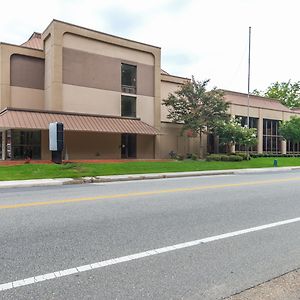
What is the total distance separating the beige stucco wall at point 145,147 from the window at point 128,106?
7.89ft

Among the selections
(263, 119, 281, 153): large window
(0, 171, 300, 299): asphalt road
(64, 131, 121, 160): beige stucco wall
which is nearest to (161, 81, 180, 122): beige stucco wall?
(64, 131, 121, 160): beige stucco wall

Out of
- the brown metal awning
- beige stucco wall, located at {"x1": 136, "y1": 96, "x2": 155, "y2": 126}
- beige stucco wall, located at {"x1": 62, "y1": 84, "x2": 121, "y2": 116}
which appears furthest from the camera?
beige stucco wall, located at {"x1": 136, "y1": 96, "x2": 155, "y2": 126}

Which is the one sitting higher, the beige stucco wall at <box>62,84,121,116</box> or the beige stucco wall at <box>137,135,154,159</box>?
the beige stucco wall at <box>62,84,121,116</box>

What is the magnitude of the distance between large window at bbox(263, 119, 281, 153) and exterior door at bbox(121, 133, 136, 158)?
2161 centimetres

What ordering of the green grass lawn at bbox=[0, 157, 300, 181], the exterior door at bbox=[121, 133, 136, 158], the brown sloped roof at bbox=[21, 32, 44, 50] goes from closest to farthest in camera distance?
1. the green grass lawn at bbox=[0, 157, 300, 181]
2. the brown sloped roof at bbox=[21, 32, 44, 50]
3. the exterior door at bbox=[121, 133, 136, 158]

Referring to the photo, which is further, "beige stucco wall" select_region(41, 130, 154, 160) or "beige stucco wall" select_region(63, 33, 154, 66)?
"beige stucco wall" select_region(63, 33, 154, 66)

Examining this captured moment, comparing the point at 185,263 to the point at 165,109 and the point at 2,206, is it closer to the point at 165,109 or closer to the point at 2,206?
the point at 2,206

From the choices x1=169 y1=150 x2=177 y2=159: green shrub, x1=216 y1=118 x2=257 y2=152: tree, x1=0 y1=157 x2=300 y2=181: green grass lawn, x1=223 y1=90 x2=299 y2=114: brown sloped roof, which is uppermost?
x1=223 y1=90 x2=299 y2=114: brown sloped roof

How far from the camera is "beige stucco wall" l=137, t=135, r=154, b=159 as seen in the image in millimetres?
31750

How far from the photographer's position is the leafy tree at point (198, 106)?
1245 inches

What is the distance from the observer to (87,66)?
29.2m

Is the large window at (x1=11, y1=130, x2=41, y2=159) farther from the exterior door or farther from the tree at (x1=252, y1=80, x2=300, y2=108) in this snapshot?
the tree at (x1=252, y1=80, x2=300, y2=108)

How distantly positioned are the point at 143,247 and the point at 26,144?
75.5 ft

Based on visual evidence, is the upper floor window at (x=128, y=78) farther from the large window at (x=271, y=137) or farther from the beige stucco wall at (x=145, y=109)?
the large window at (x=271, y=137)
